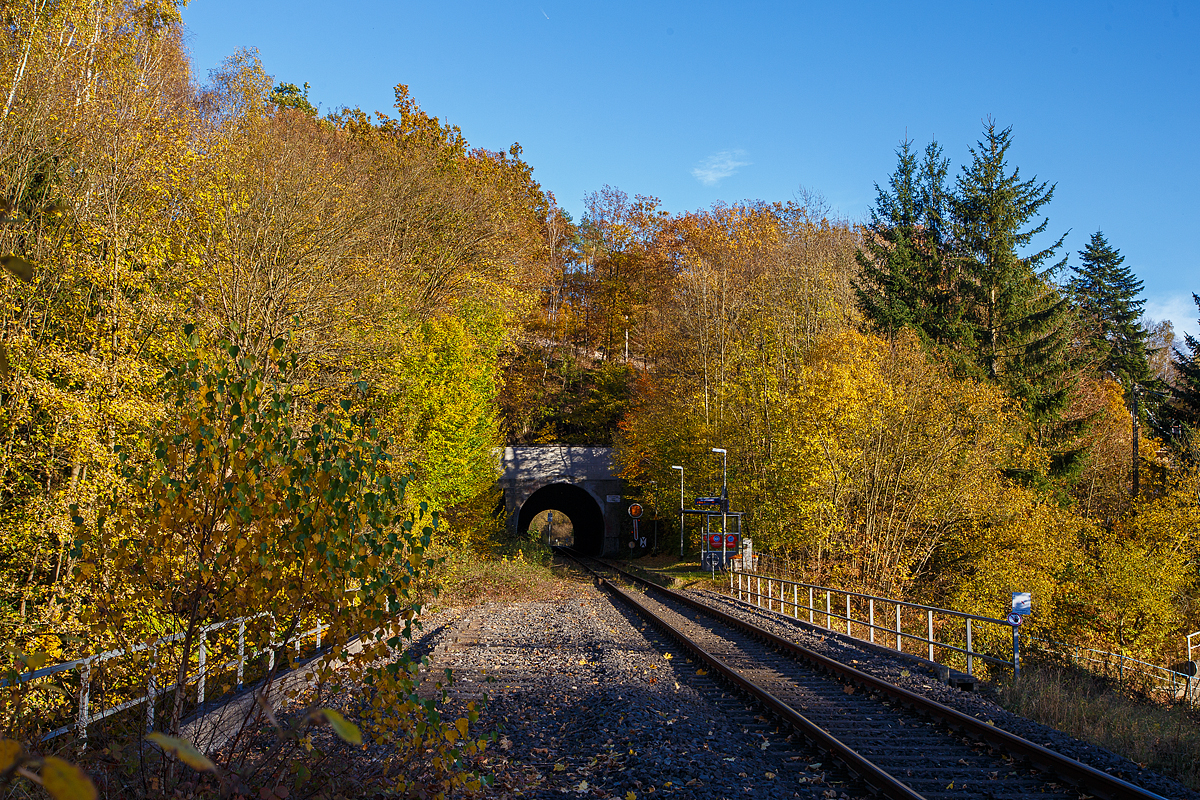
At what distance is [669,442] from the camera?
126ft

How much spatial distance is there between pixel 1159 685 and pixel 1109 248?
38.9 meters

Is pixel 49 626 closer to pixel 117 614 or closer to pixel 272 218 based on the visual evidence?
pixel 117 614

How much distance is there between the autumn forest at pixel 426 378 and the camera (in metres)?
4.49

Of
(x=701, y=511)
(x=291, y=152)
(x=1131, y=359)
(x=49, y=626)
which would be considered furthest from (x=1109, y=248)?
(x=49, y=626)

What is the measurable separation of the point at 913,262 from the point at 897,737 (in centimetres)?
2935

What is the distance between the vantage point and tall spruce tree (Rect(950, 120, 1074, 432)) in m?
31.7

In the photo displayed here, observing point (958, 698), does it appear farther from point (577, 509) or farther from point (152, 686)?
point (577, 509)

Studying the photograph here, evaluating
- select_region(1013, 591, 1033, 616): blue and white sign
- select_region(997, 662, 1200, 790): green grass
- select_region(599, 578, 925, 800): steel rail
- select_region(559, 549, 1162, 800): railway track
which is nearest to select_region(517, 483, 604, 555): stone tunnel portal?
select_region(1013, 591, 1033, 616): blue and white sign

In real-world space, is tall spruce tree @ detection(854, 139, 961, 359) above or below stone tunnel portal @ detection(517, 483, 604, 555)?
above

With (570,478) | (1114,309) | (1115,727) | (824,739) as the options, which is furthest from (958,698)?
(1114,309)

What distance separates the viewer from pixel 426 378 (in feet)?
85.3

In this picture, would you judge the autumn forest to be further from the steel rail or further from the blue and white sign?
the blue and white sign

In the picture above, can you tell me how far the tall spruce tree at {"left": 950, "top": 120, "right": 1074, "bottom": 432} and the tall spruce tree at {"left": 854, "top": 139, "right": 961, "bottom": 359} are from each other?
0.77m

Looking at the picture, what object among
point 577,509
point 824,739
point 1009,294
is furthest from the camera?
point 577,509
